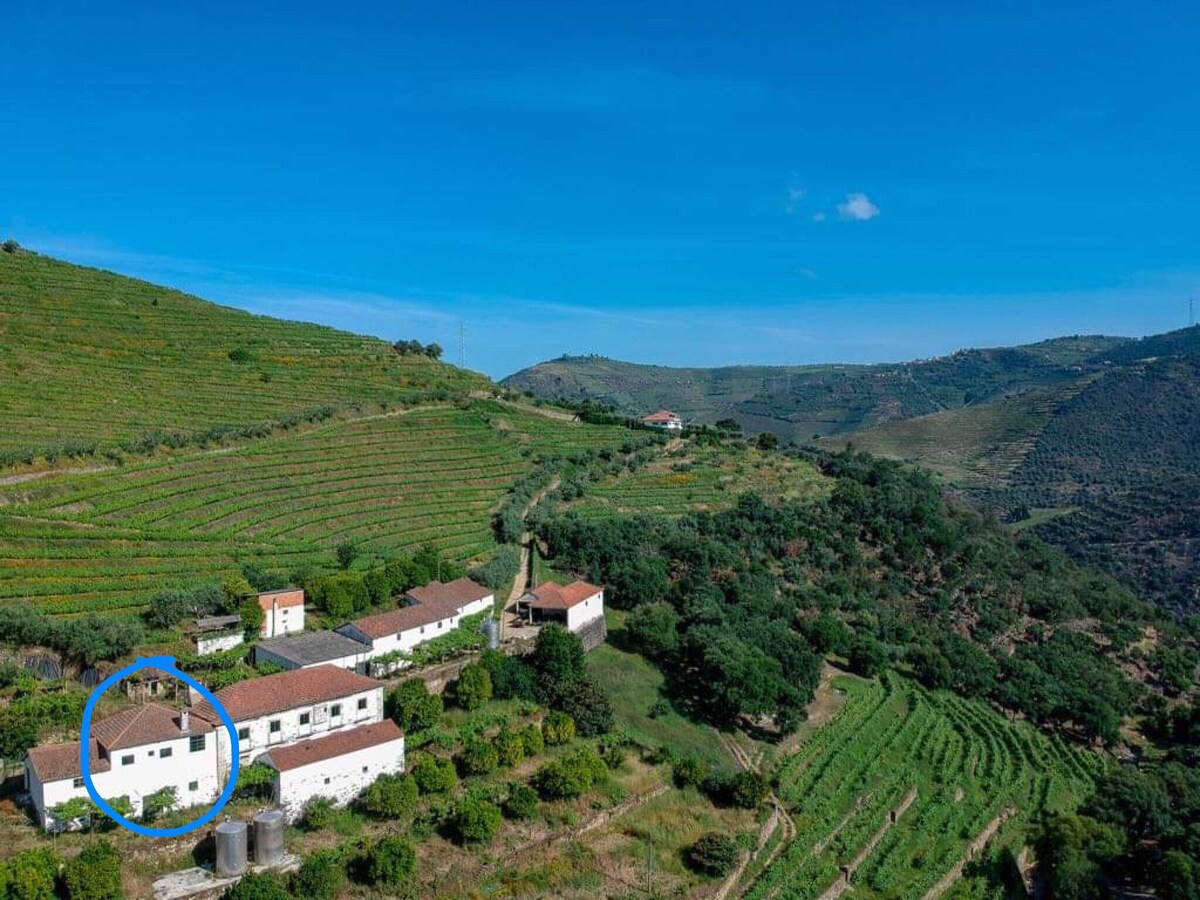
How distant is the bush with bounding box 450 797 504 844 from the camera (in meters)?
23.7

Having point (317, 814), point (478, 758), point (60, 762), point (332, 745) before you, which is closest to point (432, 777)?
point (478, 758)

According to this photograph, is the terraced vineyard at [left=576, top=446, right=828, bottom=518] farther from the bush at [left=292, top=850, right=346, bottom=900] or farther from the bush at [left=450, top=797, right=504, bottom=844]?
the bush at [left=292, top=850, right=346, bottom=900]

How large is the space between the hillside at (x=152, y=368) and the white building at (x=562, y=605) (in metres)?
25.5

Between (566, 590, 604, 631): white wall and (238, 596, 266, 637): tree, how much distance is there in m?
12.6

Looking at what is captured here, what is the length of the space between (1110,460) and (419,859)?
13938cm

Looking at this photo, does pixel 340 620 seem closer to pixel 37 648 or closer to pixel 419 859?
pixel 37 648

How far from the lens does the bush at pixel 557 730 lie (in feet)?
94.5

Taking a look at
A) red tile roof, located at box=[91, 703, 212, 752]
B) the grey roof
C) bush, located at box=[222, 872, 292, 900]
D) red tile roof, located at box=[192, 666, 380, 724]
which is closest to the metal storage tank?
the grey roof

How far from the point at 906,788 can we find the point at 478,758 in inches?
717

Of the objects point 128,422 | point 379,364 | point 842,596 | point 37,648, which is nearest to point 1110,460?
point 842,596

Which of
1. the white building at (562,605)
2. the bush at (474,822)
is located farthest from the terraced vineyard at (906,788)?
the white building at (562,605)

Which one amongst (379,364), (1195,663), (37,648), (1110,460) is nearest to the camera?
(37,648)

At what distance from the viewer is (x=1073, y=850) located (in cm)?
2891

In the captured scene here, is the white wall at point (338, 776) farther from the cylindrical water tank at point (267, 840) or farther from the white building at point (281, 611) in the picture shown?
the white building at point (281, 611)
